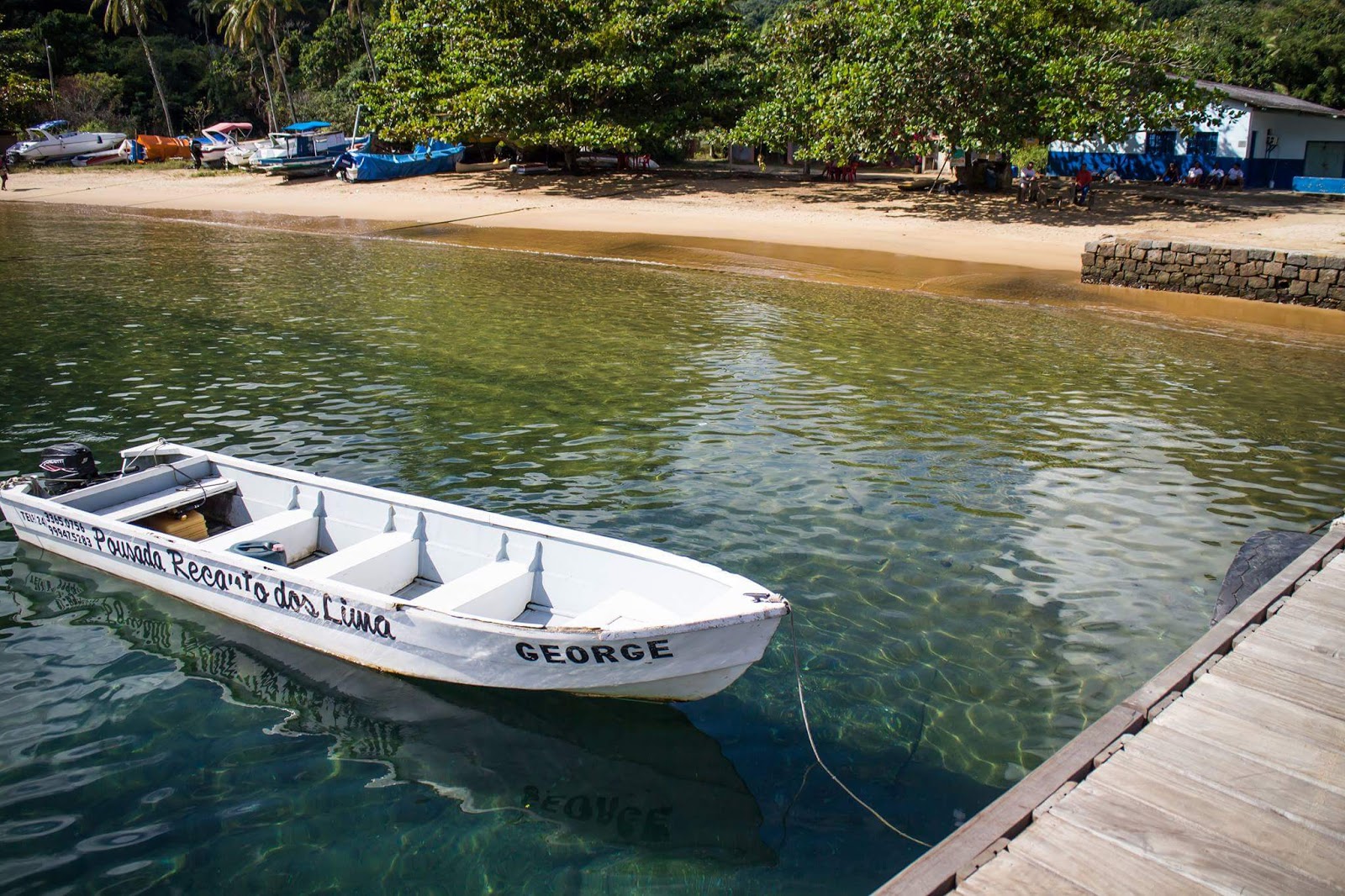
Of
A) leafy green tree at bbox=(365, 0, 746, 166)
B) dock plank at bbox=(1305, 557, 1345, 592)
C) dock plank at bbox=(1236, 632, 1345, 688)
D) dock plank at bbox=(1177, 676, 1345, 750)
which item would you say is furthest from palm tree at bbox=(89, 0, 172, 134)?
dock plank at bbox=(1177, 676, 1345, 750)

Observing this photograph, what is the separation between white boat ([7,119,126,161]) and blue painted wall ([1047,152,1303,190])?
5015 centimetres

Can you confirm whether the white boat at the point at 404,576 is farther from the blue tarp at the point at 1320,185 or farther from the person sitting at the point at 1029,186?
the blue tarp at the point at 1320,185

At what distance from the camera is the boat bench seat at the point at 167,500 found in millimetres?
8539

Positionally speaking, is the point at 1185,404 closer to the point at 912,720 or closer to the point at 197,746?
the point at 912,720

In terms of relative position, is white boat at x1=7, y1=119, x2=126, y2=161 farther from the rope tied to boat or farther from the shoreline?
the rope tied to boat

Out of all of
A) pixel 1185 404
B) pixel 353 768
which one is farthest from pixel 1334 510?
pixel 353 768

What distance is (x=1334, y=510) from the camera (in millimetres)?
10148

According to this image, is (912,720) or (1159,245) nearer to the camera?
(912,720)

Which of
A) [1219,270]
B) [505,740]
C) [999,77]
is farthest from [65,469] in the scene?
[999,77]

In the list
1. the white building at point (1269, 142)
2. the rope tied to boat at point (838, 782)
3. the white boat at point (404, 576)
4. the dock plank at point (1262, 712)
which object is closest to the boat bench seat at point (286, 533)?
the white boat at point (404, 576)

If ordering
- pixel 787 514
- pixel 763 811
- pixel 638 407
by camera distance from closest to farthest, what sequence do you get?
1. pixel 763 811
2. pixel 787 514
3. pixel 638 407

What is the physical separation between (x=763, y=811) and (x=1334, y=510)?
778cm

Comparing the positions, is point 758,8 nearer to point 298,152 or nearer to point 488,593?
point 298,152

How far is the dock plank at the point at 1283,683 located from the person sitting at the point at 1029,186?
28.1 metres
